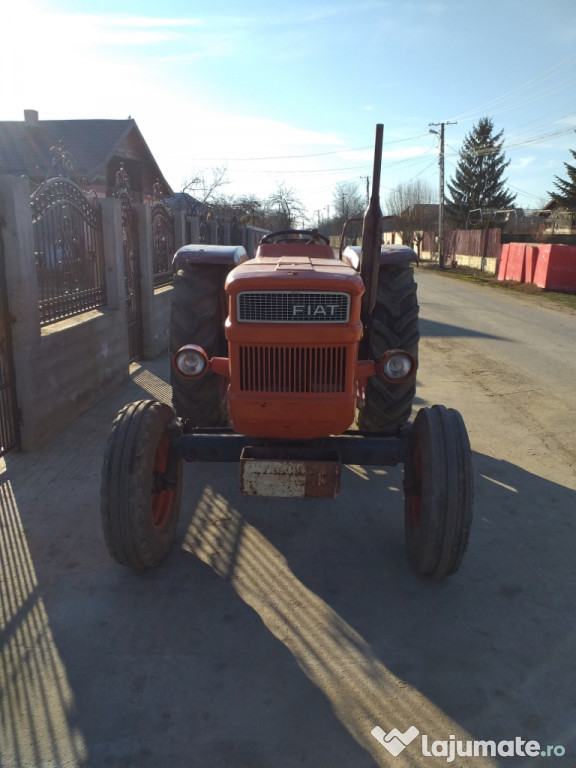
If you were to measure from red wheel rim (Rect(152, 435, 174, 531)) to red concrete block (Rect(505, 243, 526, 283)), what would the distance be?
2189 cm

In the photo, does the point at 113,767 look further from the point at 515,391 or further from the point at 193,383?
the point at 515,391

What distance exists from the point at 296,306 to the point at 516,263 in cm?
2268

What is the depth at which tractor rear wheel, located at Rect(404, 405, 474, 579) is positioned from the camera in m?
3.02

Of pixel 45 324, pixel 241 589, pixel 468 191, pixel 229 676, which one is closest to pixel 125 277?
pixel 45 324

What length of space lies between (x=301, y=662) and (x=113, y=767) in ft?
2.83

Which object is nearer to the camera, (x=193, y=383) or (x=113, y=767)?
(x=113, y=767)

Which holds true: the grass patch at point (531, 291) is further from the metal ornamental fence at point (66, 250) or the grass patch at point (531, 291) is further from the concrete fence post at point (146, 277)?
the metal ornamental fence at point (66, 250)

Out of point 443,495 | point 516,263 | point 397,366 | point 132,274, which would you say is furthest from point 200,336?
point 516,263

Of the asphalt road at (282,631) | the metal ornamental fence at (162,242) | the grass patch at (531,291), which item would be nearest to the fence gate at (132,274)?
the metal ornamental fence at (162,242)

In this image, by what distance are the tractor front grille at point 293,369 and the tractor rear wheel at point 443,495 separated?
551mm

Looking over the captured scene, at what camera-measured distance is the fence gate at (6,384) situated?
4703 mm

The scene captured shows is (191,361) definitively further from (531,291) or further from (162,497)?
(531,291)

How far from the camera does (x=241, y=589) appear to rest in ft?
10.4

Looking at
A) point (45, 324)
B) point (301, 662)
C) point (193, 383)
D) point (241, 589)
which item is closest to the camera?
→ point (301, 662)
